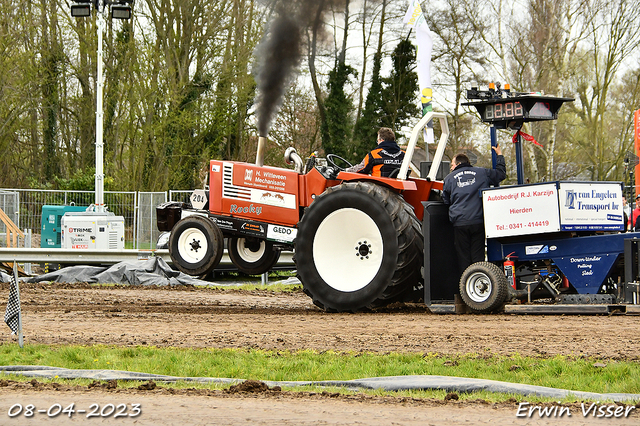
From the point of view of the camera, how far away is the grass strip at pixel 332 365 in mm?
5453

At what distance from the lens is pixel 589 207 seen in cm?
896

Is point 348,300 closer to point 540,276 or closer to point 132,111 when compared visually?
point 540,276

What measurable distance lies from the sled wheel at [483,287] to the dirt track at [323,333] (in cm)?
20

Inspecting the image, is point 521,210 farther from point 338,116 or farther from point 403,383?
point 338,116

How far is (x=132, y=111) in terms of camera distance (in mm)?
30047

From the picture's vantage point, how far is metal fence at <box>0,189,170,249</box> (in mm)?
22078

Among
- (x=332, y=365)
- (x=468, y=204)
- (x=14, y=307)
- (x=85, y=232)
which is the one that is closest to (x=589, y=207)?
(x=468, y=204)

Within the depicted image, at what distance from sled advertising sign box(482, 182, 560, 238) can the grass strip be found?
3.11 metres

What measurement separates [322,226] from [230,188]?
2.08m

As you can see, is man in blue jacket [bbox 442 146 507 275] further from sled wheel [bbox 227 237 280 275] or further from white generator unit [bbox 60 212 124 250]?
white generator unit [bbox 60 212 124 250]

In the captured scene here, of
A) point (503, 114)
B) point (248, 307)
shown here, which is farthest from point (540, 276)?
point (248, 307)

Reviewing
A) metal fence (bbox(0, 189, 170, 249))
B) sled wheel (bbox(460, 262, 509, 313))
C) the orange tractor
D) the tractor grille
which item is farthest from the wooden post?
sled wheel (bbox(460, 262, 509, 313))

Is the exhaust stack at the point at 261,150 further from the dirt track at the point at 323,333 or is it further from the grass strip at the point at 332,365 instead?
the grass strip at the point at 332,365

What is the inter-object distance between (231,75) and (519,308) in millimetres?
22055
